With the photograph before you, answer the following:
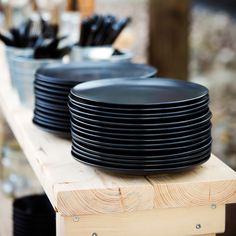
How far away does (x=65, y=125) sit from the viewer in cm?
146

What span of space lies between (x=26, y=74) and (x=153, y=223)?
0.76 metres

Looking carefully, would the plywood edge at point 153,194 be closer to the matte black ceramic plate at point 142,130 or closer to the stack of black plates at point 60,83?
the matte black ceramic plate at point 142,130

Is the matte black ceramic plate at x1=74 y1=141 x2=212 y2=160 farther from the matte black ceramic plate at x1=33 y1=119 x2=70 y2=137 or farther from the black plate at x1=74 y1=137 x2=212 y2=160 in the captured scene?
the matte black ceramic plate at x1=33 y1=119 x2=70 y2=137

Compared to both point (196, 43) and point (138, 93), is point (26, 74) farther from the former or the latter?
point (196, 43)

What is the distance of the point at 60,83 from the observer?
146cm

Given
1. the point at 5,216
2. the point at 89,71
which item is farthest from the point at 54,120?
the point at 5,216

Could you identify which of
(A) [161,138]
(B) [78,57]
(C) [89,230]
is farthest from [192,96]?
(B) [78,57]

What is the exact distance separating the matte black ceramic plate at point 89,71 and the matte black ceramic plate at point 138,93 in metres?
0.12

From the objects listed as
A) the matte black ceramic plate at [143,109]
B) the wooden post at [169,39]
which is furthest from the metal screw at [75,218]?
the wooden post at [169,39]

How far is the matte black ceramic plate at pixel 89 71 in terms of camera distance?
59.5 inches

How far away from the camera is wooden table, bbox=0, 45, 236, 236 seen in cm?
116

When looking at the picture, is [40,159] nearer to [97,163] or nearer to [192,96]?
[97,163]

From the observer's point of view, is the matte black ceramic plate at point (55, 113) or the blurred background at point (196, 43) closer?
the matte black ceramic plate at point (55, 113)

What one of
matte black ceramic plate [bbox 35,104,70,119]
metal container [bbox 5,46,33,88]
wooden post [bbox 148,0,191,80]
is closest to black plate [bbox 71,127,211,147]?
matte black ceramic plate [bbox 35,104,70,119]
